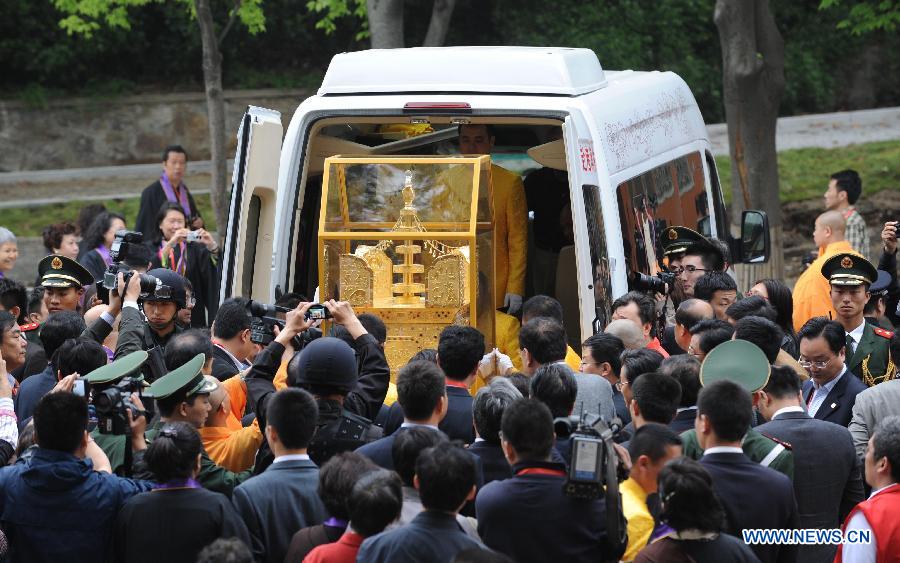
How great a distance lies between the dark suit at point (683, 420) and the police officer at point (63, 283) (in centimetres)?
448

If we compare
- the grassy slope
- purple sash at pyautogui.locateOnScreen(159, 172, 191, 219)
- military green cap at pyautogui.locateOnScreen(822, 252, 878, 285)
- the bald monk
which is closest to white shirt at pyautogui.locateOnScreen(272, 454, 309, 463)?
military green cap at pyautogui.locateOnScreen(822, 252, 878, 285)

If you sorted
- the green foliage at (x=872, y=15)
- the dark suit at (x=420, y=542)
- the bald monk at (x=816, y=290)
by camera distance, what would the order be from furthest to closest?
the green foliage at (x=872, y=15) → the bald monk at (x=816, y=290) → the dark suit at (x=420, y=542)

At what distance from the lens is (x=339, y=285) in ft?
27.1

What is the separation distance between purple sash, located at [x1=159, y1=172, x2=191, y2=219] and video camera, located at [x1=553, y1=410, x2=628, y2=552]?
29.3 ft

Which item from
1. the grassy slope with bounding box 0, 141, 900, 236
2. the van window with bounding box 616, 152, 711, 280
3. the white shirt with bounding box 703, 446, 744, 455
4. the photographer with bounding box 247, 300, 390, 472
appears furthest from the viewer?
the grassy slope with bounding box 0, 141, 900, 236

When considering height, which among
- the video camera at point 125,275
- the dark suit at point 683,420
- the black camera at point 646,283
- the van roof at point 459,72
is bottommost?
the dark suit at point 683,420

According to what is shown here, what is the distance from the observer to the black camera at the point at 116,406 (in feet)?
18.4

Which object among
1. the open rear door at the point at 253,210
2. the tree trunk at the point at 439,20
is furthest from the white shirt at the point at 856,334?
the tree trunk at the point at 439,20

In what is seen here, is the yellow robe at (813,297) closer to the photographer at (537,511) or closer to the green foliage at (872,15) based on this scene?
the photographer at (537,511)

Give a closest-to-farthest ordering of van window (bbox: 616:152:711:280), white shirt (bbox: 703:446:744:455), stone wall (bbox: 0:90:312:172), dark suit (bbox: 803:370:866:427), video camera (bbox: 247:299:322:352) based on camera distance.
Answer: white shirt (bbox: 703:446:744:455) → video camera (bbox: 247:299:322:352) → dark suit (bbox: 803:370:866:427) → van window (bbox: 616:152:711:280) → stone wall (bbox: 0:90:312:172)

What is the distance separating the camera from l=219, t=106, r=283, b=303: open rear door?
825 centimetres

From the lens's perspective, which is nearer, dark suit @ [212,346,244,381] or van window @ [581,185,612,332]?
dark suit @ [212,346,244,381]

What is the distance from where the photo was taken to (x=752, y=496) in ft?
17.3

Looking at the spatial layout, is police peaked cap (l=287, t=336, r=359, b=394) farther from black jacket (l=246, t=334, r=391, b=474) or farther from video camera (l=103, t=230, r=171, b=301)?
video camera (l=103, t=230, r=171, b=301)
